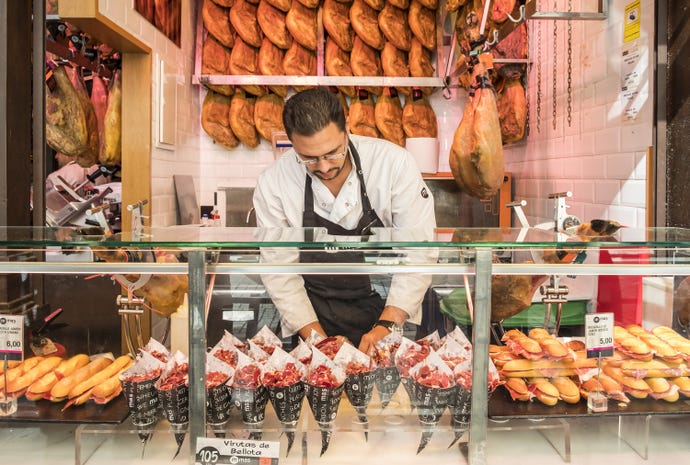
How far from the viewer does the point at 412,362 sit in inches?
66.3

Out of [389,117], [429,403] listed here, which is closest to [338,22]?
[389,117]

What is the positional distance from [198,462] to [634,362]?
3.90ft

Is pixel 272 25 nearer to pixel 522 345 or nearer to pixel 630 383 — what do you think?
pixel 522 345

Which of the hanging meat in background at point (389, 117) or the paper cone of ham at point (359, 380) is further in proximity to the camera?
the hanging meat in background at point (389, 117)

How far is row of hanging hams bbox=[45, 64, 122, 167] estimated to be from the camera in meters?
4.11

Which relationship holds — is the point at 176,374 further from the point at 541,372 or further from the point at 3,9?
the point at 3,9

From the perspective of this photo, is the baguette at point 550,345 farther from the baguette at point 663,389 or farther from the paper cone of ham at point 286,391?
the paper cone of ham at point 286,391

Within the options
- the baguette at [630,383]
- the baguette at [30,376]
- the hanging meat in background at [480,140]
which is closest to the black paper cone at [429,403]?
the baguette at [630,383]

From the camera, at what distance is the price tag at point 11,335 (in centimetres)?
161

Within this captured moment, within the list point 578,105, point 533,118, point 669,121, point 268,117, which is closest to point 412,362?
point 669,121

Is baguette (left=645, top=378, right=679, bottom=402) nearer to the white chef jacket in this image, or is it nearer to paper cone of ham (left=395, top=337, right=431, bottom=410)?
paper cone of ham (left=395, top=337, right=431, bottom=410)

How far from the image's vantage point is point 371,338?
178cm

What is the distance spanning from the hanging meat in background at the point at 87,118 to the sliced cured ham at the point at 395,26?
8.26 ft

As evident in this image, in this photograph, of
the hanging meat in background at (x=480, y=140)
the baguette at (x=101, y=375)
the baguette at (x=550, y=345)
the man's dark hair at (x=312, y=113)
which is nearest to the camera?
the baguette at (x=101, y=375)
